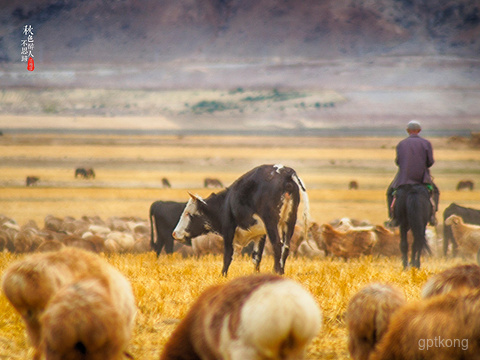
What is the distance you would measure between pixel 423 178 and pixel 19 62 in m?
21.4

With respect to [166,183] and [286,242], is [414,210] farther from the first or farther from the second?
[166,183]

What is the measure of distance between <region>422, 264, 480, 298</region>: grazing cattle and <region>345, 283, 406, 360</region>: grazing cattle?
0.22 m

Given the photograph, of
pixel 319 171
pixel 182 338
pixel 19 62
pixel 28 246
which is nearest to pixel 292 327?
pixel 182 338

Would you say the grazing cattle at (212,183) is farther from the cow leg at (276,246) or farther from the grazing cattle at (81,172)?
the cow leg at (276,246)

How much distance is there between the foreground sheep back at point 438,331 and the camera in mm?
3410

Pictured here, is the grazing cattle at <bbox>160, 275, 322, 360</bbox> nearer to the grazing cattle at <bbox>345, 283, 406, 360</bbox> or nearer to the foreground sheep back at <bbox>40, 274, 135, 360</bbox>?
the foreground sheep back at <bbox>40, 274, 135, 360</bbox>

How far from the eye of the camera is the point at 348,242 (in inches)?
481

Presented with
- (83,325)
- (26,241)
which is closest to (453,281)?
(83,325)

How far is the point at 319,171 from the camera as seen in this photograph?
3275cm

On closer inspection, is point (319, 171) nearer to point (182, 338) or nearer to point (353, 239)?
point (353, 239)

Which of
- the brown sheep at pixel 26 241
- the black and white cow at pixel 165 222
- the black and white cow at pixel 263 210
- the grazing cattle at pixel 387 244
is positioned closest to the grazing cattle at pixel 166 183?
the brown sheep at pixel 26 241

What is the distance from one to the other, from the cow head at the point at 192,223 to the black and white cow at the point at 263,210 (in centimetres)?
57

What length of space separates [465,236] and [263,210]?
5.31m

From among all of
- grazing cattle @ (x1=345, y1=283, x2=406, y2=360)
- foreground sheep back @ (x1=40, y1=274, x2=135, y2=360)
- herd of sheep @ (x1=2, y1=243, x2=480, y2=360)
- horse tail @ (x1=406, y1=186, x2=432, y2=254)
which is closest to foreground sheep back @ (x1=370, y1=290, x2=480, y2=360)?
herd of sheep @ (x1=2, y1=243, x2=480, y2=360)
